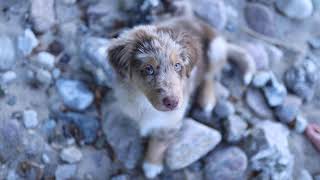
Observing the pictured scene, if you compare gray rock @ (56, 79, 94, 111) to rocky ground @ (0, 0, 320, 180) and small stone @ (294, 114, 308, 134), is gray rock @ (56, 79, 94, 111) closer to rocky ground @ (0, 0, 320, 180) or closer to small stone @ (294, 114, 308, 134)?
rocky ground @ (0, 0, 320, 180)

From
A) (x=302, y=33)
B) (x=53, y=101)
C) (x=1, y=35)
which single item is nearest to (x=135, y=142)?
(x=53, y=101)

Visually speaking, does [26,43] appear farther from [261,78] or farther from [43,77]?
[261,78]

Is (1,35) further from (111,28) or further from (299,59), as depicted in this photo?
(299,59)

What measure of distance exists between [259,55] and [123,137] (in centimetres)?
131

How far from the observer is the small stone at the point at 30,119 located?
3744mm

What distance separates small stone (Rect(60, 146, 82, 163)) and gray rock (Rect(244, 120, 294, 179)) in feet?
4.07

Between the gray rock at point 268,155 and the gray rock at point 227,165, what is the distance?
82 mm

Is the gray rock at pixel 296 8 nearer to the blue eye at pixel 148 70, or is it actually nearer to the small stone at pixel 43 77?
the blue eye at pixel 148 70

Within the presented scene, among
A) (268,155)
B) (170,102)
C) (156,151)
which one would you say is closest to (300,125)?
(268,155)

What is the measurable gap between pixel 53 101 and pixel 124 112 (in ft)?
1.81

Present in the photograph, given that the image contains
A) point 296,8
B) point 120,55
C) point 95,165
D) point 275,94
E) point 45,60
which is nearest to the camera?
point 120,55

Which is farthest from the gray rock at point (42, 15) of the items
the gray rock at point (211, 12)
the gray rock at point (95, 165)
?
the gray rock at point (211, 12)

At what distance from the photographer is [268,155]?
12.3ft

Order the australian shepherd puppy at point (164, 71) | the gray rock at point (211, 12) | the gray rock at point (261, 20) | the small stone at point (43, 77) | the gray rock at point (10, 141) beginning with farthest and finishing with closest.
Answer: the gray rock at point (261, 20), the gray rock at point (211, 12), the small stone at point (43, 77), the gray rock at point (10, 141), the australian shepherd puppy at point (164, 71)
